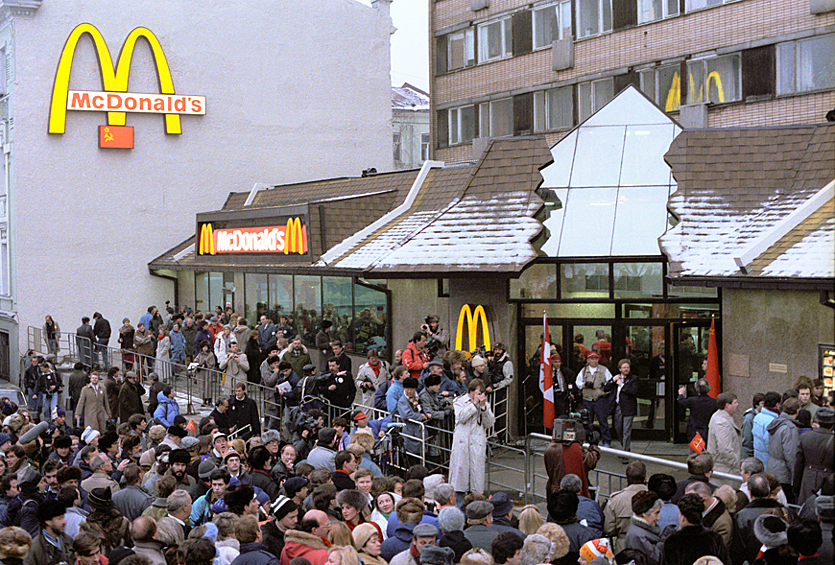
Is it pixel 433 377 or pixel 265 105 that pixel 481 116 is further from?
pixel 433 377

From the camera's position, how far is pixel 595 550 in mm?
7551

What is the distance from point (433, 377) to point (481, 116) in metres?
27.9

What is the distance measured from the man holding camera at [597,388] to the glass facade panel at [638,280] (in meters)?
1.87

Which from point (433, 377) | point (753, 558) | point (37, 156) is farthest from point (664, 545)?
point (37, 156)

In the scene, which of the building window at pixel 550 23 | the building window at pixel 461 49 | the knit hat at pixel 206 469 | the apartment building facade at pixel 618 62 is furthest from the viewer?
the building window at pixel 461 49

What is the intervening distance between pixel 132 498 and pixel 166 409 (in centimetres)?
626

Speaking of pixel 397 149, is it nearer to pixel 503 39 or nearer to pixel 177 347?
pixel 503 39

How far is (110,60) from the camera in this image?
32.0 meters

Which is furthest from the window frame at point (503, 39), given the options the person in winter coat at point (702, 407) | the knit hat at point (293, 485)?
the knit hat at point (293, 485)

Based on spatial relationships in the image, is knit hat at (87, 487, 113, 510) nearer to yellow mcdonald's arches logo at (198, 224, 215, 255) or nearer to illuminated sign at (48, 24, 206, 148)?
yellow mcdonald's arches logo at (198, 224, 215, 255)

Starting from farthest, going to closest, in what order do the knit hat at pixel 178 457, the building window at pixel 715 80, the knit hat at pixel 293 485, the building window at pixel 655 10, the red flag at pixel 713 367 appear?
the building window at pixel 655 10
the building window at pixel 715 80
the red flag at pixel 713 367
the knit hat at pixel 178 457
the knit hat at pixel 293 485

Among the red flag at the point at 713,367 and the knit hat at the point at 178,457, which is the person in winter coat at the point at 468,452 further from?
the red flag at the point at 713,367

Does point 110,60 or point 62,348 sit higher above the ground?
point 110,60

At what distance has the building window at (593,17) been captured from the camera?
34.2 m
